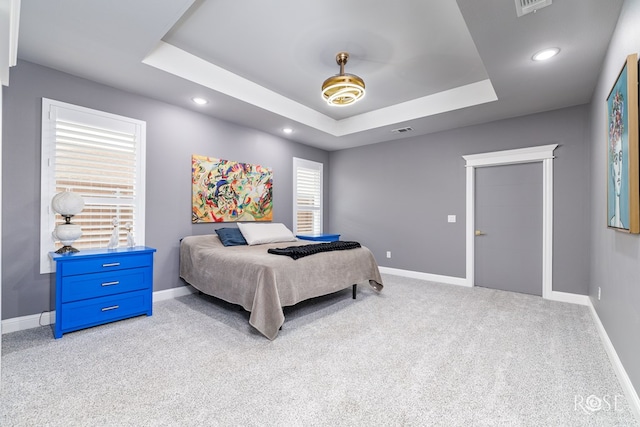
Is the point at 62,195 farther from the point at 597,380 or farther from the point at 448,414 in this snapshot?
the point at 597,380

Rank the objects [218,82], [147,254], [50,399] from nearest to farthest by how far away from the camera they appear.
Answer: [50,399]
[147,254]
[218,82]

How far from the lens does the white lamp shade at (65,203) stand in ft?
8.87

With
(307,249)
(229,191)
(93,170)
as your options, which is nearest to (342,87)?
(307,249)

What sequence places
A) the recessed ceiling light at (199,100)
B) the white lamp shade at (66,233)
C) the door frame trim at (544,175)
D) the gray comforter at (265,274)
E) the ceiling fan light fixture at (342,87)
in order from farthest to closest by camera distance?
the door frame trim at (544,175) < the recessed ceiling light at (199,100) < the ceiling fan light fixture at (342,87) < the white lamp shade at (66,233) < the gray comforter at (265,274)

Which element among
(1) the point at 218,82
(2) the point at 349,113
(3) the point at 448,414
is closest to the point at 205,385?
(3) the point at 448,414

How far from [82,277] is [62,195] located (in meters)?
0.79

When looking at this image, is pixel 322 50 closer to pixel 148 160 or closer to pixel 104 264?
pixel 148 160

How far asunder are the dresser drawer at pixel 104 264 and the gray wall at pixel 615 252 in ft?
12.8

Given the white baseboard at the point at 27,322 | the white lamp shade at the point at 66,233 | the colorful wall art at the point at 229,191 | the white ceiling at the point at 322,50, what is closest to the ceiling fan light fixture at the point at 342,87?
the white ceiling at the point at 322,50

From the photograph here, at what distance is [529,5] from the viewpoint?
1935 millimetres

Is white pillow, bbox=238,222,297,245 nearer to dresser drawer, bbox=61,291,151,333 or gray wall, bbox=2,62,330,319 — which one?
gray wall, bbox=2,62,330,319

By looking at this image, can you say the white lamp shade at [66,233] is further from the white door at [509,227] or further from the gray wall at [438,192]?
the white door at [509,227]

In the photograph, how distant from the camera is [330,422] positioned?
1.54 metres

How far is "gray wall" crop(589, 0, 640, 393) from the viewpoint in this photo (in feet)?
5.56
